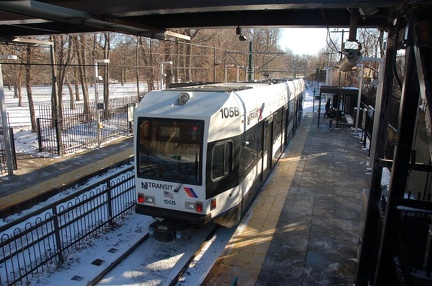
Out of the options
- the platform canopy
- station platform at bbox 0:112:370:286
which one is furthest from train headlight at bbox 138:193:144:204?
the platform canopy

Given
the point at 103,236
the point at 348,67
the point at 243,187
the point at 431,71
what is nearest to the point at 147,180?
the point at 103,236

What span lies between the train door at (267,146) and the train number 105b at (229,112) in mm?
2738

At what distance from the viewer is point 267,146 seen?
10969 mm

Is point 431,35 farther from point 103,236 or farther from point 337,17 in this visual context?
point 103,236

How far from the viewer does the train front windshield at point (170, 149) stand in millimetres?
6906

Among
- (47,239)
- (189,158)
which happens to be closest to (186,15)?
(189,158)

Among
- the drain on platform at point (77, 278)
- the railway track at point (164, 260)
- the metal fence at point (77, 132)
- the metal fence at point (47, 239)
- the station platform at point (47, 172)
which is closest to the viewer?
the metal fence at point (47, 239)

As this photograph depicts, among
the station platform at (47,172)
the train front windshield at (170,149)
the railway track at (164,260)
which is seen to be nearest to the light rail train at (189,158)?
the train front windshield at (170,149)

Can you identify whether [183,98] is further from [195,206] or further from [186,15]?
[195,206]

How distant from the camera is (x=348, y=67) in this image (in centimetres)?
753

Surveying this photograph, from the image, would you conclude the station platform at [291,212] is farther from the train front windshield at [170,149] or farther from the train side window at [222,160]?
the train front windshield at [170,149]

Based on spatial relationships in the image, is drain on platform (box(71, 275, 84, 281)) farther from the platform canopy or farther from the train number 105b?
the platform canopy

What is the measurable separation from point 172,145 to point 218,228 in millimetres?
2523

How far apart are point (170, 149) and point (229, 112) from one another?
1.45m
